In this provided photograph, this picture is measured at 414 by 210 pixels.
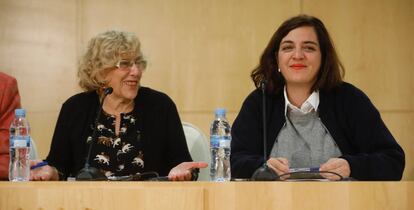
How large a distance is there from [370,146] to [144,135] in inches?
43.0

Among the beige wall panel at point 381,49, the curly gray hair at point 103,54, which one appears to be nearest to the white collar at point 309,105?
the curly gray hair at point 103,54

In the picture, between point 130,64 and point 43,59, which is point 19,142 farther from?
point 43,59

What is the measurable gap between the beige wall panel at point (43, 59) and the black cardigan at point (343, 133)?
6.54 feet

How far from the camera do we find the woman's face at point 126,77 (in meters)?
3.34

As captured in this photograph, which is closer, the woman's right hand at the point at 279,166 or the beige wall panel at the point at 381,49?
the woman's right hand at the point at 279,166

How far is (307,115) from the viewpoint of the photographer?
9.87 ft

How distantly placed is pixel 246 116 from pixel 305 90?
29cm

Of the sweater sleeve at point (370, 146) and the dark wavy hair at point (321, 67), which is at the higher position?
the dark wavy hair at point (321, 67)

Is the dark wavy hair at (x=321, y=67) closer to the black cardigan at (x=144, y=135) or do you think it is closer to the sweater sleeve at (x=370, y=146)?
the sweater sleeve at (x=370, y=146)

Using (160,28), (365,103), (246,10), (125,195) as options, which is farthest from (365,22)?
(125,195)

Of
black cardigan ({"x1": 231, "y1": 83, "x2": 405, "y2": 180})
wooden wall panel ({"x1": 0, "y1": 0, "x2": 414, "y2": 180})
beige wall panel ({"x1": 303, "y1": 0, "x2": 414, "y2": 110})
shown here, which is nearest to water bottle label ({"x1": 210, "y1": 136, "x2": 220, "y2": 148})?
black cardigan ({"x1": 231, "y1": 83, "x2": 405, "y2": 180})

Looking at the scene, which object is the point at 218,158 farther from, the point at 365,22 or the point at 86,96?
the point at 365,22

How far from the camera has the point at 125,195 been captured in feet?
6.48

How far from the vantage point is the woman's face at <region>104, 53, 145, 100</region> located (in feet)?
11.0
